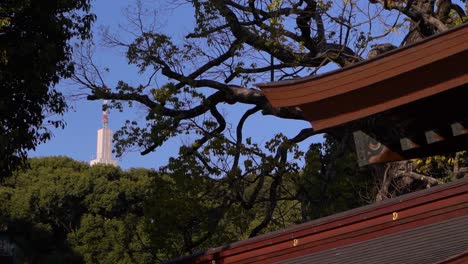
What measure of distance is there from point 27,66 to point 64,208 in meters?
24.3

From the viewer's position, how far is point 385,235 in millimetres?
7371

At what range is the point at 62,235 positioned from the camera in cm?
3638

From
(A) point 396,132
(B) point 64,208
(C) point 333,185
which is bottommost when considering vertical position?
(A) point 396,132

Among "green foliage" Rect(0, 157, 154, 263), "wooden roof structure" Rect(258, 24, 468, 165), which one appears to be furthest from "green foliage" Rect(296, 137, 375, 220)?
"green foliage" Rect(0, 157, 154, 263)

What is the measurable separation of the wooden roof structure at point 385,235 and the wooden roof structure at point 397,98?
51 cm

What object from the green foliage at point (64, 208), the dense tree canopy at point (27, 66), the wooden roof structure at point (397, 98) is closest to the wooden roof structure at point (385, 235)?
the wooden roof structure at point (397, 98)

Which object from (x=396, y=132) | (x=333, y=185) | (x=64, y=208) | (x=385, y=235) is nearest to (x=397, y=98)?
(x=396, y=132)

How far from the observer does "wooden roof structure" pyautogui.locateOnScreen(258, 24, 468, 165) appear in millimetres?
5551

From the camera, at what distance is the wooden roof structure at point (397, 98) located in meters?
5.55

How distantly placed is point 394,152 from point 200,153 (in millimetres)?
11539

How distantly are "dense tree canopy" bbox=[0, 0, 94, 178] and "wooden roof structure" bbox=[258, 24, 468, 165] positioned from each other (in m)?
7.56

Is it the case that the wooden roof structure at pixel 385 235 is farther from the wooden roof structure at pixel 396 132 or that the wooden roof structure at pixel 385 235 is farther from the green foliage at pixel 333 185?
the green foliage at pixel 333 185

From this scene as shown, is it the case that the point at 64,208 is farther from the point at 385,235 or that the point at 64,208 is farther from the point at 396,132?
the point at 396,132

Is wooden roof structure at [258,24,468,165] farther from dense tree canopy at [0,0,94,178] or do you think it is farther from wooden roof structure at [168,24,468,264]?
dense tree canopy at [0,0,94,178]
